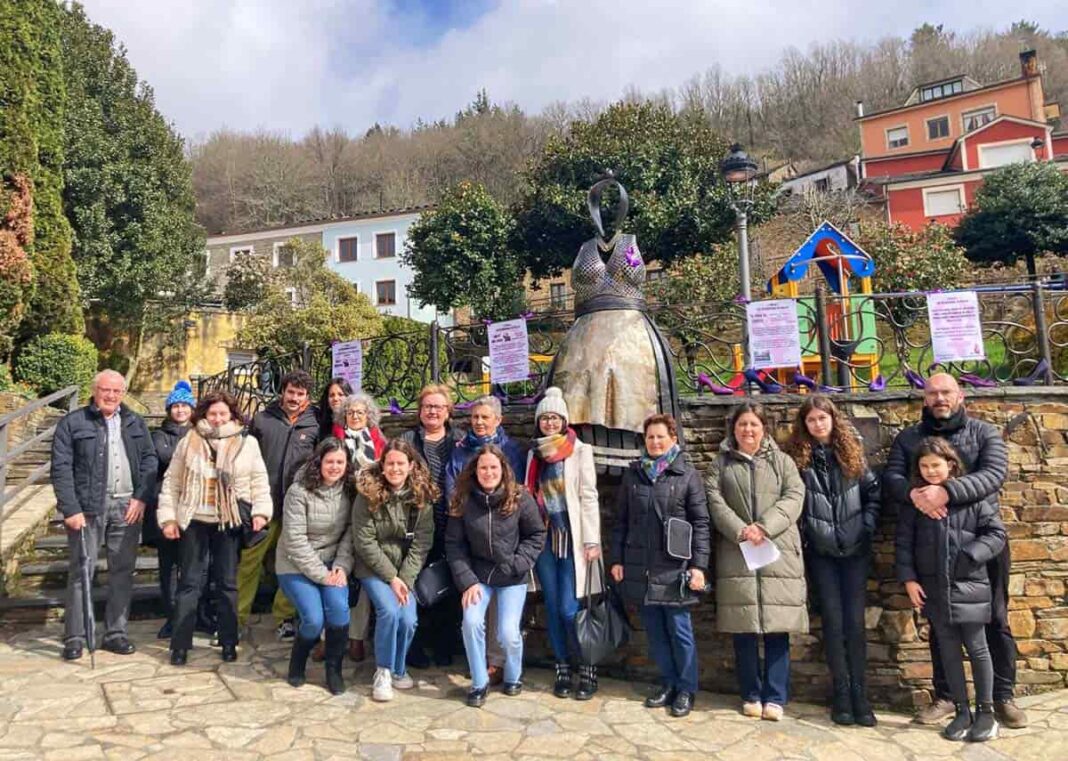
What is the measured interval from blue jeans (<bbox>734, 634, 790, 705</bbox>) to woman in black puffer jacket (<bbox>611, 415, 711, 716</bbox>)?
1.02ft

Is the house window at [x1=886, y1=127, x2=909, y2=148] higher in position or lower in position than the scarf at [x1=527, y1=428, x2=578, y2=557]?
higher

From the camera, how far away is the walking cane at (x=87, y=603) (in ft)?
15.7

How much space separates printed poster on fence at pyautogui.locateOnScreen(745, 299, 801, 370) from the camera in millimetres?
5516

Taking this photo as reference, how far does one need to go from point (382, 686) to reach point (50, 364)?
11.6 m

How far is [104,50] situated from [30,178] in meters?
7.61

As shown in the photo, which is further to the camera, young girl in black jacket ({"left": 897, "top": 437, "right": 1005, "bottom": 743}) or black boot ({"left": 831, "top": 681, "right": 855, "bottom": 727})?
black boot ({"left": 831, "top": 681, "right": 855, "bottom": 727})

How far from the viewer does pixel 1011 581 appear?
4.83m

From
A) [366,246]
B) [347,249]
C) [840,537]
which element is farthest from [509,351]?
[347,249]

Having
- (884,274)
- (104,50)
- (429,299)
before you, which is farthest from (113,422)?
(104,50)

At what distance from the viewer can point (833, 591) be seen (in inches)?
168

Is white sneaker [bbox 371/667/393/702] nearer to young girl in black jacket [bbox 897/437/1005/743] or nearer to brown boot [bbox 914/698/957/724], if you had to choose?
young girl in black jacket [bbox 897/437/1005/743]

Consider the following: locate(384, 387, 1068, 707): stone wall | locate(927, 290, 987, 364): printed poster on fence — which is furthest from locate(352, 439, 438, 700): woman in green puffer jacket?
locate(927, 290, 987, 364): printed poster on fence

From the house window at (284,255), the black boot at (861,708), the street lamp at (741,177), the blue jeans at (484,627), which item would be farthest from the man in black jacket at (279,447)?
the house window at (284,255)

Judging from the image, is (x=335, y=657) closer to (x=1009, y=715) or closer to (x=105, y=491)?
(x=105, y=491)
